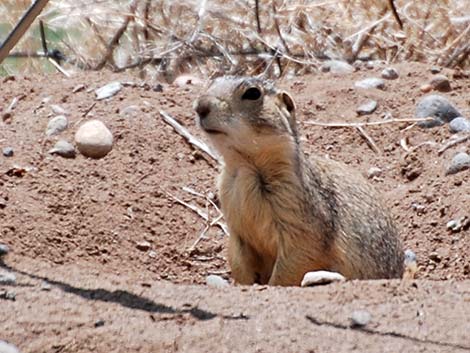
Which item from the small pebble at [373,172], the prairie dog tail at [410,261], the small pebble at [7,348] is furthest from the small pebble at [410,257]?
the small pebble at [7,348]

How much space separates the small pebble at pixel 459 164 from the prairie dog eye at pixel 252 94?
134 cm

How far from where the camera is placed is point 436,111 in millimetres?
6250

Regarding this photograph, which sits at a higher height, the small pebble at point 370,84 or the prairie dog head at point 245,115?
the prairie dog head at point 245,115

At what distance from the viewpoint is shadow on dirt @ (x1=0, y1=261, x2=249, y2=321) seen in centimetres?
345

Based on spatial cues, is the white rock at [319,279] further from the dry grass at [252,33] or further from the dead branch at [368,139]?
the dry grass at [252,33]

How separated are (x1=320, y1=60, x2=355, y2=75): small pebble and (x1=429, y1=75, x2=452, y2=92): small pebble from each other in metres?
0.59

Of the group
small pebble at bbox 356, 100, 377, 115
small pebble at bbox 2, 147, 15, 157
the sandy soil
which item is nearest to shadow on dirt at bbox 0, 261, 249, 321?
the sandy soil

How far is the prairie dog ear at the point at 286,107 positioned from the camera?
16.2 ft

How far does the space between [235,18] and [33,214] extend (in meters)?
2.76

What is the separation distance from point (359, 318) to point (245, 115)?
5.11 feet

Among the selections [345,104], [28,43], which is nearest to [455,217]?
[345,104]

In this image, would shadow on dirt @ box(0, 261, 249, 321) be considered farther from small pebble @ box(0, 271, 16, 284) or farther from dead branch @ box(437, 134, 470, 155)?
dead branch @ box(437, 134, 470, 155)

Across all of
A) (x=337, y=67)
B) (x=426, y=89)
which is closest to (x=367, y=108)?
(x=426, y=89)

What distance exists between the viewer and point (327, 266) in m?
4.96
